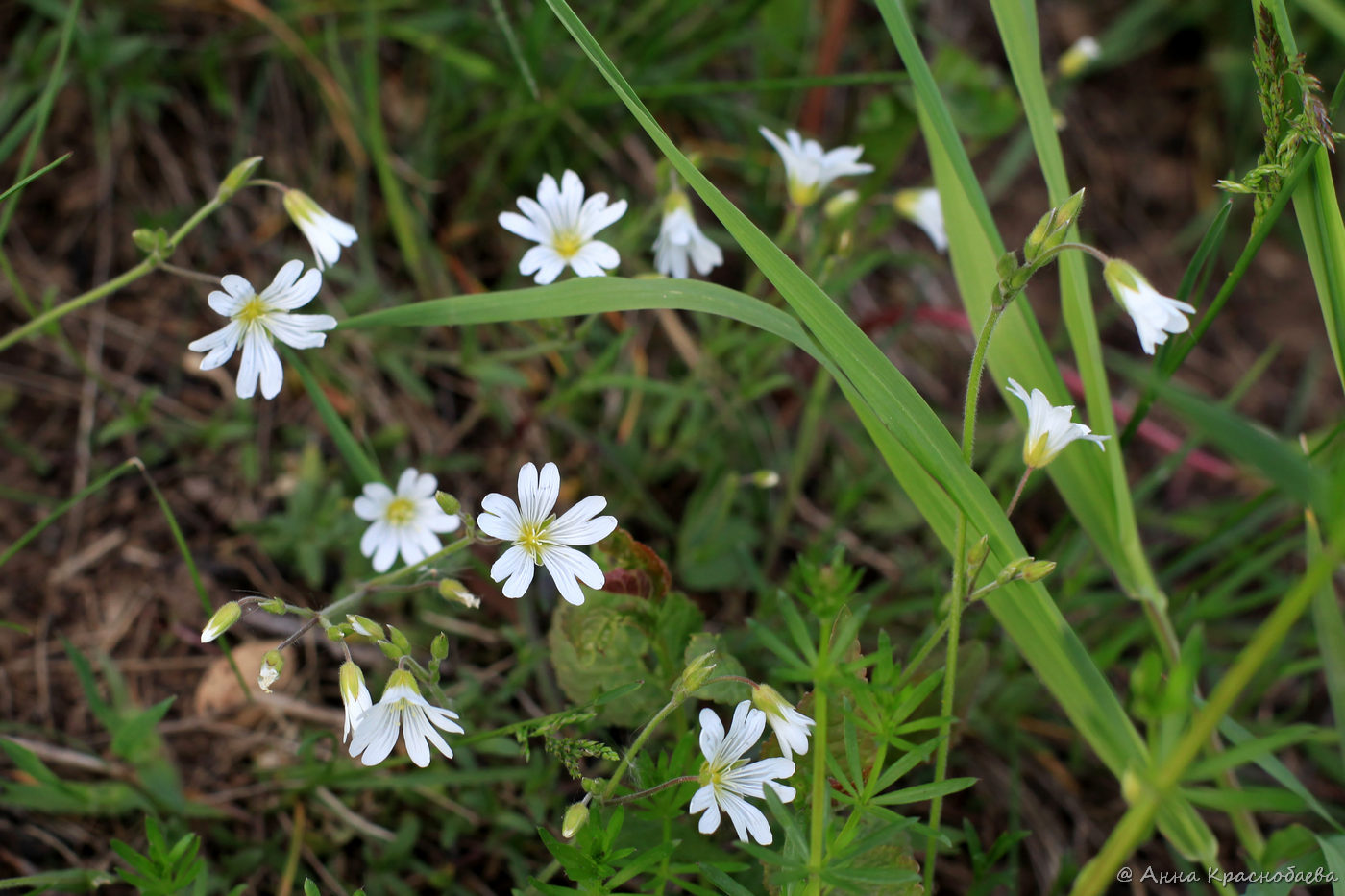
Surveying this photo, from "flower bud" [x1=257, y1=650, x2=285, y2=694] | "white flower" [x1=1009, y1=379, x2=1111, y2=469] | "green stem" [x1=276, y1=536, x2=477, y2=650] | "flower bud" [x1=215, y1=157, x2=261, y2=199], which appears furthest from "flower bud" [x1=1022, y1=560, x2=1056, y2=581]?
"flower bud" [x1=215, y1=157, x2=261, y2=199]

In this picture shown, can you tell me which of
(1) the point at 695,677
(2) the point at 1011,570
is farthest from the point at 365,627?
(2) the point at 1011,570

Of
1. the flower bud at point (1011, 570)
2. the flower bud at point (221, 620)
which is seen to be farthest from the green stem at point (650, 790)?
the flower bud at point (221, 620)

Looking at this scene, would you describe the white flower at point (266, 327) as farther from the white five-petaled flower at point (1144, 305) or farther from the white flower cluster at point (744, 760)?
the white five-petaled flower at point (1144, 305)

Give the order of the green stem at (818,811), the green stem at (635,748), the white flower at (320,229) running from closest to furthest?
the green stem at (818,811) → the green stem at (635,748) → the white flower at (320,229)

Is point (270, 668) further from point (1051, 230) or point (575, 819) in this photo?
point (1051, 230)

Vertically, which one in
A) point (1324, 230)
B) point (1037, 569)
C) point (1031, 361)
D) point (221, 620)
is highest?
point (1324, 230)

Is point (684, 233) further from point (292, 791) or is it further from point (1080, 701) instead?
point (292, 791)

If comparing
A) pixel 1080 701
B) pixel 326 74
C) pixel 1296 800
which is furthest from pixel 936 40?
pixel 1296 800
